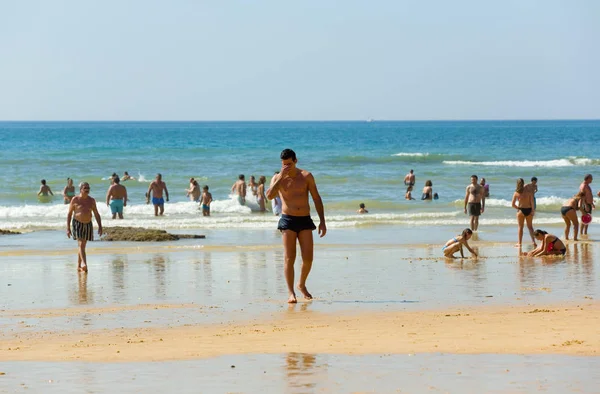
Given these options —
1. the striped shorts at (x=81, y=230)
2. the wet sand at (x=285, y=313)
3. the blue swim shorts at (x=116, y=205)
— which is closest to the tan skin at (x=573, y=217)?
the wet sand at (x=285, y=313)

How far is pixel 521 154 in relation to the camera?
69938 mm

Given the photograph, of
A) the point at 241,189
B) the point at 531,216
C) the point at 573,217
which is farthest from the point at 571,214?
the point at 241,189

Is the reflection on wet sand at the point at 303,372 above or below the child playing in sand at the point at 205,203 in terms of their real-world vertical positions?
below

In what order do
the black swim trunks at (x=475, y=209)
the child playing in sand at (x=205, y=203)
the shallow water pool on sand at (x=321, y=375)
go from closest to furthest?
the shallow water pool on sand at (x=321, y=375) < the black swim trunks at (x=475, y=209) < the child playing in sand at (x=205, y=203)

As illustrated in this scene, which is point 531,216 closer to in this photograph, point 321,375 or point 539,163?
point 321,375

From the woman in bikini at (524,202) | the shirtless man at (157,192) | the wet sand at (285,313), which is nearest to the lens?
the wet sand at (285,313)

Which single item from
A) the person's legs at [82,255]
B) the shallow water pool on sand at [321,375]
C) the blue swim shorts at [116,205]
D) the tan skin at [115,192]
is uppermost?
the tan skin at [115,192]

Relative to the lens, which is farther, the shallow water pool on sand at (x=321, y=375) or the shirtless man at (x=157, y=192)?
the shirtless man at (x=157, y=192)

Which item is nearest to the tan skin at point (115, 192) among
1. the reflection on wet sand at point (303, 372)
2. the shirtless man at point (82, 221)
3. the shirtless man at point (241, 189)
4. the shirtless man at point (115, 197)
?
the shirtless man at point (115, 197)

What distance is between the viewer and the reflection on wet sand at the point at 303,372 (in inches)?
240

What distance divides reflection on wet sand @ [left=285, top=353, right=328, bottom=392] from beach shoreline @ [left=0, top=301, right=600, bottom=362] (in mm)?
282

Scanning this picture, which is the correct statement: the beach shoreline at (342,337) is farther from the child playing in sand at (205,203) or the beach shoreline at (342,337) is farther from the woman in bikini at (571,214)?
the child playing in sand at (205,203)

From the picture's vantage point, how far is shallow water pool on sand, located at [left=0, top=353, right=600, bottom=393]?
6016 mm

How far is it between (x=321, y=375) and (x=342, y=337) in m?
1.53
